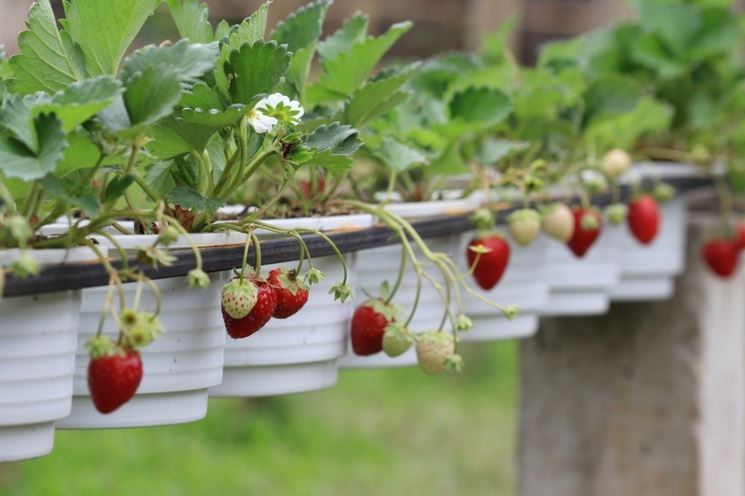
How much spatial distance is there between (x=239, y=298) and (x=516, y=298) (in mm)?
586

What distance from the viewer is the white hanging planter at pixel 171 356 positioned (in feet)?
2.60

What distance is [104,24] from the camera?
0.76 m

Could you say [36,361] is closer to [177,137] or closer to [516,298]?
[177,137]

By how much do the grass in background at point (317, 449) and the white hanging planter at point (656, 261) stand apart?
161cm

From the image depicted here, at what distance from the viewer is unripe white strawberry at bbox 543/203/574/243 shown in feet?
4.02

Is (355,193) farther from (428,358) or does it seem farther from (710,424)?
(710,424)

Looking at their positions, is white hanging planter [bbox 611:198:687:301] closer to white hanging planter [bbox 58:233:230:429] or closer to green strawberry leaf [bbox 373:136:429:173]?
green strawberry leaf [bbox 373:136:429:173]

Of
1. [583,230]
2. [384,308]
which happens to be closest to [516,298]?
[583,230]

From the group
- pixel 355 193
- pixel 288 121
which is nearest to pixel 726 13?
pixel 355 193

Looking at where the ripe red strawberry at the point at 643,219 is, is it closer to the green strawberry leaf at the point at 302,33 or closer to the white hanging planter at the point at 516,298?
the white hanging planter at the point at 516,298

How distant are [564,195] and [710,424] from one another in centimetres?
58

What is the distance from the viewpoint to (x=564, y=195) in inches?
52.1

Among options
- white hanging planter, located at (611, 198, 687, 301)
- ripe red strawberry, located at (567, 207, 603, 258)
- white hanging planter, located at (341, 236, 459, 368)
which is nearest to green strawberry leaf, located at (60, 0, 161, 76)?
white hanging planter, located at (341, 236, 459, 368)

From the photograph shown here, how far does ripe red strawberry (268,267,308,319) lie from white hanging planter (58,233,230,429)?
0.04 metres
